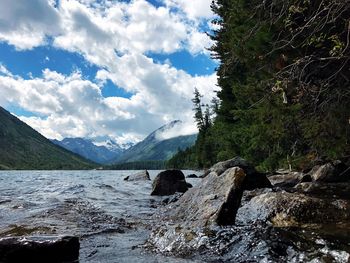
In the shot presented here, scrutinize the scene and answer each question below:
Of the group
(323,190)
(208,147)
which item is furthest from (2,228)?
(208,147)

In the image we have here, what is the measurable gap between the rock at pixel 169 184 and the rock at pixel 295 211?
1388 centimetres

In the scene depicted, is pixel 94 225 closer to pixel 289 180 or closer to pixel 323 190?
pixel 323 190

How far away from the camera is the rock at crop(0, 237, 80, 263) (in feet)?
24.1

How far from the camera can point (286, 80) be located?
8.58 m

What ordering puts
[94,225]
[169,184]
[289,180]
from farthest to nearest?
[169,184] → [289,180] → [94,225]

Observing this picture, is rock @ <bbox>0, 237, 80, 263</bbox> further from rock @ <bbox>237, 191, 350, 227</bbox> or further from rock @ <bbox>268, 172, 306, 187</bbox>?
rock @ <bbox>268, 172, 306, 187</bbox>

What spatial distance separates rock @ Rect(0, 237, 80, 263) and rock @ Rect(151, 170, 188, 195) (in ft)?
53.7

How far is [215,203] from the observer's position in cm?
984

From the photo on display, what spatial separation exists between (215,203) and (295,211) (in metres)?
1.99

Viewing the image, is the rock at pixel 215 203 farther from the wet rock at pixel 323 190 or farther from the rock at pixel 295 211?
the wet rock at pixel 323 190

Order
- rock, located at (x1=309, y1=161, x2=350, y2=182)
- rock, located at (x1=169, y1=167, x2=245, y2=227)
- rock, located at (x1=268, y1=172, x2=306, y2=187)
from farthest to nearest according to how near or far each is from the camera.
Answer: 1. rock, located at (x1=268, y1=172, x2=306, y2=187)
2. rock, located at (x1=309, y1=161, x2=350, y2=182)
3. rock, located at (x1=169, y1=167, x2=245, y2=227)

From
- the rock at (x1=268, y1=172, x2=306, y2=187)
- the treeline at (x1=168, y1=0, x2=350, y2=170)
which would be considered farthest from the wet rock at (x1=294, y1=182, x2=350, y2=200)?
the rock at (x1=268, y1=172, x2=306, y2=187)

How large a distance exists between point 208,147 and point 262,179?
75.4 m

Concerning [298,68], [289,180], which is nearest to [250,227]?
[298,68]
